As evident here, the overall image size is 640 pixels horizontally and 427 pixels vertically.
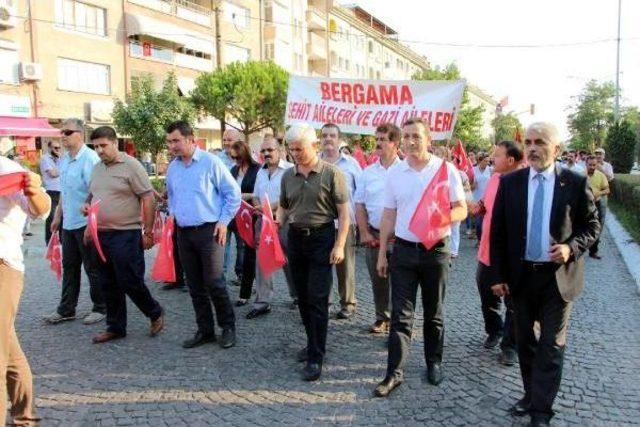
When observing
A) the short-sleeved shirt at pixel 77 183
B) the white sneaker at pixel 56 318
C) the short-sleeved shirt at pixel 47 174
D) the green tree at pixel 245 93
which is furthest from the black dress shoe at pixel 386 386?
the green tree at pixel 245 93

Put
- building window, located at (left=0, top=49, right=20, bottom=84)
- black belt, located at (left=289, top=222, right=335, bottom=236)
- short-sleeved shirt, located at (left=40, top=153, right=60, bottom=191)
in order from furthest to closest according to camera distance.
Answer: building window, located at (left=0, top=49, right=20, bottom=84), short-sleeved shirt, located at (left=40, top=153, right=60, bottom=191), black belt, located at (left=289, top=222, right=335, bottom=236)

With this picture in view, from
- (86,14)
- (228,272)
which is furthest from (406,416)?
(86,14)

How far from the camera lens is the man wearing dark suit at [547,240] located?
3.46 meters

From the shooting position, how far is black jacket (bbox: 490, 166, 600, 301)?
346 centimetres

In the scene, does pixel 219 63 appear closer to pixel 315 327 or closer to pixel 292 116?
pixel 292 116

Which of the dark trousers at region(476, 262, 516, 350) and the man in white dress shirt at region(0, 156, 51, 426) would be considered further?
the dark trousers at region(476, 262, 516, 350)

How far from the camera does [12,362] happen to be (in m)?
3.46

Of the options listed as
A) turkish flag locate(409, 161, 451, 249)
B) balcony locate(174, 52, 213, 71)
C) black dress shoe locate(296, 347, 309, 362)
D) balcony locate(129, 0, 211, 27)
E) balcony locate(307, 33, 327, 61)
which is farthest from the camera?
balcony locate(307, 33, 327, 61)

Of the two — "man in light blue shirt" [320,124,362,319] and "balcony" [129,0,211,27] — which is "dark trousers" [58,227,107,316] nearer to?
"man in light blue shirt" [320,124,362,319]

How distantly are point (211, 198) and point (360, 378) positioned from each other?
2002 millimetres

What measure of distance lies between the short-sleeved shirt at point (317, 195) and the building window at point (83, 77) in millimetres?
28178

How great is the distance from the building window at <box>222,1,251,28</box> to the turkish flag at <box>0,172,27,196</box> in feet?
134

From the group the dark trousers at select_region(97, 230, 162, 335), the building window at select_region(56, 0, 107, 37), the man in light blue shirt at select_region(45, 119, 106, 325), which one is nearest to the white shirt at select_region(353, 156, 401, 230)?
the dark trousers at select_region(97, 230, 162, 335)

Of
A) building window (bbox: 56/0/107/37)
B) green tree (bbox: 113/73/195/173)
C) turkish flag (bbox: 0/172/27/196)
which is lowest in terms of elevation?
turkish flag (bbox: 0/172/27/196)
